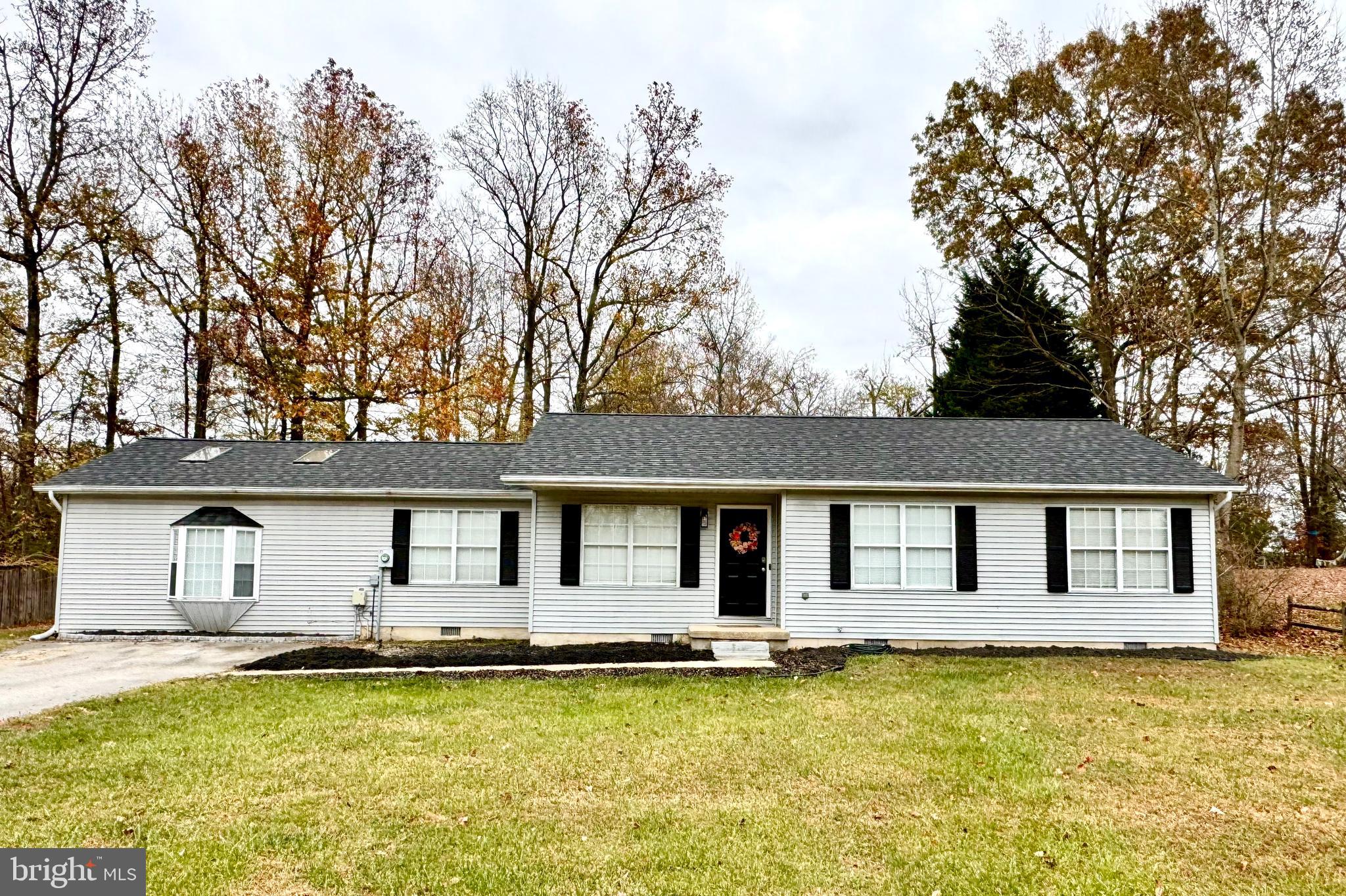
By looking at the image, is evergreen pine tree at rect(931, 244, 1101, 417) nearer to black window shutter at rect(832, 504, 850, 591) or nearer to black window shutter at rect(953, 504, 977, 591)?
black window shutter at rect(953, 504, 977, 591)

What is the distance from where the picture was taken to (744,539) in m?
13.1

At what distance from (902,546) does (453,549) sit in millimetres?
7692

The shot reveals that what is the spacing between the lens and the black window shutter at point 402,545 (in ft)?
44.8

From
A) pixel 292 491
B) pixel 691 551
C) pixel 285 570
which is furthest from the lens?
pixel 285 570

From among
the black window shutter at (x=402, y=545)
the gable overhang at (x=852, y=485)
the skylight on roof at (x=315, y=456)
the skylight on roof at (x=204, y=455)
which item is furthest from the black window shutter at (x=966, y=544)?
the skylight on roof at (x=204, y=455)

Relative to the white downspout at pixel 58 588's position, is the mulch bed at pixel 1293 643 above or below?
below

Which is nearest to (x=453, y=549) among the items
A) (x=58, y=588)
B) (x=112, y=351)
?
(x=58, y=588)

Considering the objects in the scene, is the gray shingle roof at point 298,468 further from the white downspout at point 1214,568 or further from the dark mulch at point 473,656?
the white downspout at point 1214,568

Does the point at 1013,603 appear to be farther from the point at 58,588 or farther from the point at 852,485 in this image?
the point at 58,588

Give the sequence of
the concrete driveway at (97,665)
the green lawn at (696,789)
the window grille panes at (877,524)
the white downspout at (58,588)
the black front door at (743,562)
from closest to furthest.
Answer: the green lawn at (696,789) < the concrete driveway at (97,665) < the window grille panes at (877,524) < the black front door at (743,562) < the white downspout at (58,588)

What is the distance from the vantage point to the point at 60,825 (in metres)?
4.80

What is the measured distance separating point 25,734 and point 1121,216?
24.6 metres

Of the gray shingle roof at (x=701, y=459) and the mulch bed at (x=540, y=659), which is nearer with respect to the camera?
the mulch bed at (x=540, y=659)
